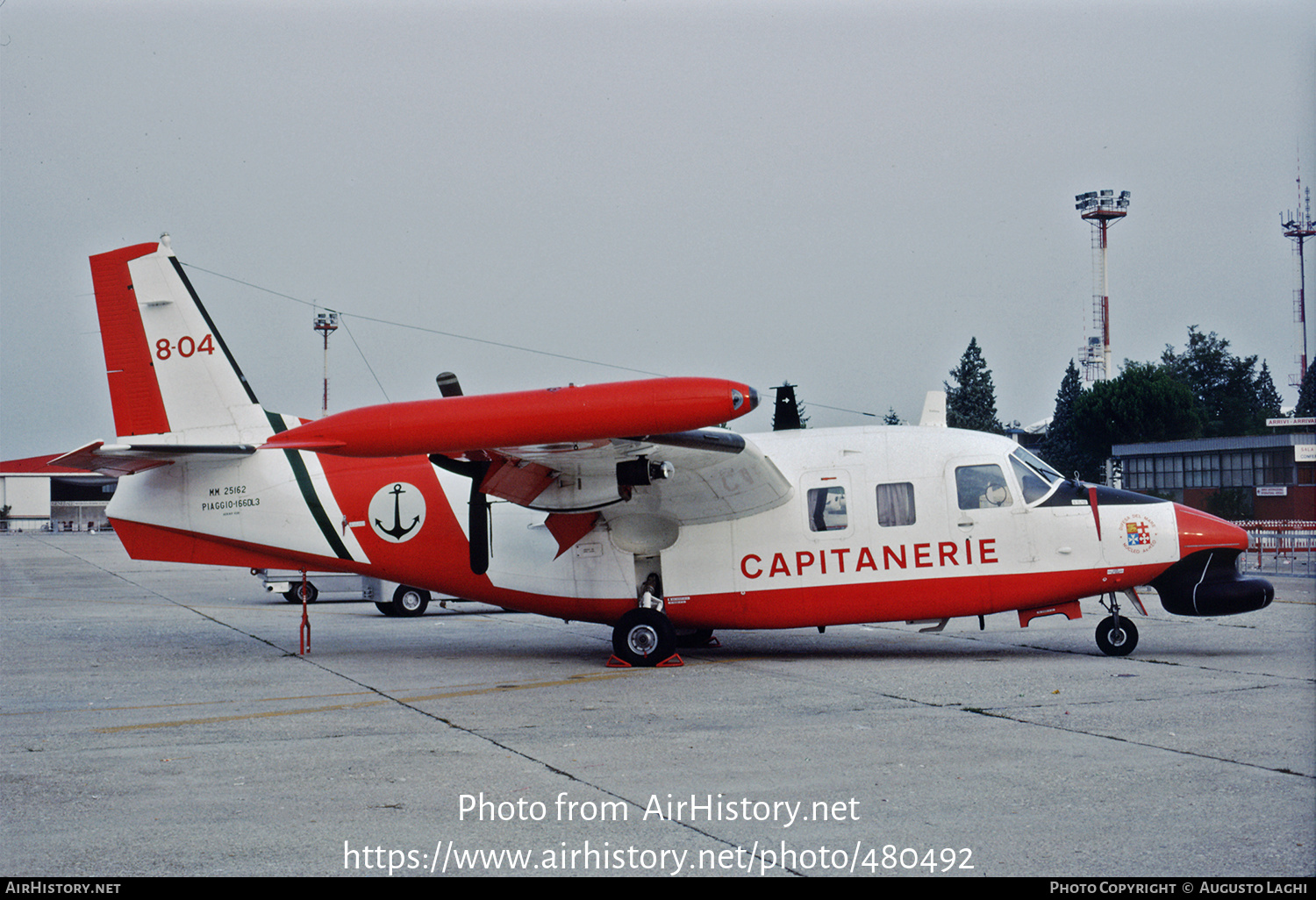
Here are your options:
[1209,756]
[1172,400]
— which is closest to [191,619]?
[1209,756]

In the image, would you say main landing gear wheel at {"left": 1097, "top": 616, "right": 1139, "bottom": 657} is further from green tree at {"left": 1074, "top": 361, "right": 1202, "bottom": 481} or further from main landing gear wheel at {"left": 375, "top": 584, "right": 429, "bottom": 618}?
green tree at {"left": 1074, "top": 361, "right": 1202, "bottom": 481}

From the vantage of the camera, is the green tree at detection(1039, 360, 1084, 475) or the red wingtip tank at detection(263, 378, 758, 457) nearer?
the red wingtip tank at detection(263, 378, 758, 457)

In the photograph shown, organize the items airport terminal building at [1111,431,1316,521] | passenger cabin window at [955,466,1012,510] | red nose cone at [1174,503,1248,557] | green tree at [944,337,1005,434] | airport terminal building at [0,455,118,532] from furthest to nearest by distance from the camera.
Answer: airport terminal building at [0,455,118,532] < green tree at [944,337,1005,434] < airport terminal building at [1111,431,1316,521] < passenger cabin window at [955,466,1012,510] < red nose cone at [1174,503,1248,557]

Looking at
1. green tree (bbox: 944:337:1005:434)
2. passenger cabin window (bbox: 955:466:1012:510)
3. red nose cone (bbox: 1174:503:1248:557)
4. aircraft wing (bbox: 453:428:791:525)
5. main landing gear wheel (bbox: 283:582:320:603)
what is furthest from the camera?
green tree (bbox: 944:337:1005:434)

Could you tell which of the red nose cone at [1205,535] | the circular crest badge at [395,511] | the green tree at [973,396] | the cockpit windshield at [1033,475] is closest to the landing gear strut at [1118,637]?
the red nose cone at [1205,535]

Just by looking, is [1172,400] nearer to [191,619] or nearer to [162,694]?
→ [191,619]

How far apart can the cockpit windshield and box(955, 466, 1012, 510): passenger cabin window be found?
0.23m

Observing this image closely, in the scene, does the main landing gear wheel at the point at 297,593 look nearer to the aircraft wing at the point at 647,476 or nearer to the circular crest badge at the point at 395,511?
the circular crest badge at the point at 395,511

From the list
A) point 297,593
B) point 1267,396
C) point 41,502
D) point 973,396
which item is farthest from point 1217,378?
point 41,502

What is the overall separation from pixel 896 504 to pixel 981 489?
1.04 meters

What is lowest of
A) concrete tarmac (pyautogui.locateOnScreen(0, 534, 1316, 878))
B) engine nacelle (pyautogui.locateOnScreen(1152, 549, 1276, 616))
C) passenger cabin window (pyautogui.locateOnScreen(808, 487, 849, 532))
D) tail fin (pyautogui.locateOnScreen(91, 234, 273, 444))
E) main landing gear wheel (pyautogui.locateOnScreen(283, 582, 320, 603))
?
main landing gear wheel (pyautogui.locateOnScreen(283, 582, 320, 603))

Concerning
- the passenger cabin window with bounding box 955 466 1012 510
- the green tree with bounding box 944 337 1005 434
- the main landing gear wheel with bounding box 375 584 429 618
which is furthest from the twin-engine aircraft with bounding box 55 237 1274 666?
the green tree with bounding box 944 337 1005 434

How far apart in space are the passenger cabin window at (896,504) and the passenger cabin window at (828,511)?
446mm

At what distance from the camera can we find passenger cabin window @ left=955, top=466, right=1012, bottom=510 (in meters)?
13.1
